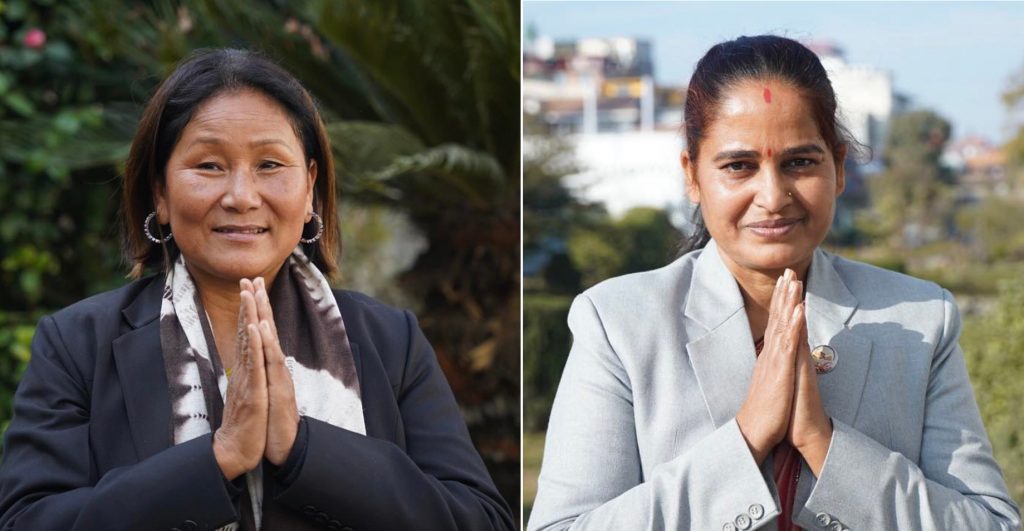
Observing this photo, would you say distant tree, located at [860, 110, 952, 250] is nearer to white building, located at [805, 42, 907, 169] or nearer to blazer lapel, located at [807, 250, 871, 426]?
white building, located at [805, 42, 907, 169]

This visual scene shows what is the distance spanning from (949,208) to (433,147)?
4521 millimetres

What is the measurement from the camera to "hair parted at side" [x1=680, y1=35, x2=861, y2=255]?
227 centimetres

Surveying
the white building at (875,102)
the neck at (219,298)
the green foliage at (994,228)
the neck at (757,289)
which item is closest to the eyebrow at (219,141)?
the neck at (219,298)

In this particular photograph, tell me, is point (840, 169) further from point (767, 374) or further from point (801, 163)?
point (767, 374)

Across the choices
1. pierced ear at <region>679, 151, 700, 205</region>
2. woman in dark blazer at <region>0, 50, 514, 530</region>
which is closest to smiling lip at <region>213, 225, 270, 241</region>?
woman in dark blazer at <region>0, 50, 514, 530</region>

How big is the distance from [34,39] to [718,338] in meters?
5.01

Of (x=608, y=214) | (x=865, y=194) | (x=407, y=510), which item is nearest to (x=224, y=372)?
(x=407, y=510)

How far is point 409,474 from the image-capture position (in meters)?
2.32

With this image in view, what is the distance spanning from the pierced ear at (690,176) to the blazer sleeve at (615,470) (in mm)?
277

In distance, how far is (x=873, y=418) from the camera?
2262mm

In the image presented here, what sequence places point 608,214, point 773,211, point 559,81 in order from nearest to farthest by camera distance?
point 773,211 → point 608,214 → point 559,81

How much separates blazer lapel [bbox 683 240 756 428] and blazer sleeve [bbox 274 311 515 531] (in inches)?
→ 19.0

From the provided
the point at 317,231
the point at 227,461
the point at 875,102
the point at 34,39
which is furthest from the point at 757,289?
the point at 875,102

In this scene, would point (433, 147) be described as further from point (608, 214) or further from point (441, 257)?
point (608, 214)
